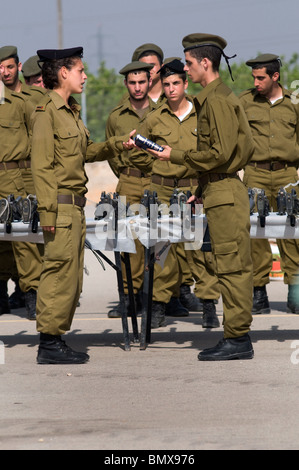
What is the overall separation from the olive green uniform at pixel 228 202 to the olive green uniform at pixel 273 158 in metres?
2.41

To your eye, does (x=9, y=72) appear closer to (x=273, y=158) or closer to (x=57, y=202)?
(x=273, y=158)

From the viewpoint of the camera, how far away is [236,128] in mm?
7141

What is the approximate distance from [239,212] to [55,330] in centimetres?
159

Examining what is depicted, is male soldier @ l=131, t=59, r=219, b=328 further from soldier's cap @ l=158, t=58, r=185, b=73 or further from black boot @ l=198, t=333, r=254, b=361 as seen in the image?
black boot @ l=198, t=333, r=254, b=361

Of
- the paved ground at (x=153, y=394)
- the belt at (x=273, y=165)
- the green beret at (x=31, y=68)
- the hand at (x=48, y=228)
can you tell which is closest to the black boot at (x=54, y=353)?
the paved ground at (x=153, y=394)

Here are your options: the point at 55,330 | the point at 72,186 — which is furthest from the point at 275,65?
the point at 55,330

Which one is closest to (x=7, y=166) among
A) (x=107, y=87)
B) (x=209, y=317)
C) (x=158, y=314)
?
(x=158, y=314)

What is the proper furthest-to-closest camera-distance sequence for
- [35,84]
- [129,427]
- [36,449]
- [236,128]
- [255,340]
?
[35,84] → [255,340] → [236,128] → [129,427] → [36,449]

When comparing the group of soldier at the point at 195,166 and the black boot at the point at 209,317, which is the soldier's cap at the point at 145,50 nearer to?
the group of soldier at the point at 195,166

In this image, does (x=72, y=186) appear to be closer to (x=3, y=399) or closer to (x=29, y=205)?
(x=29, y=205)

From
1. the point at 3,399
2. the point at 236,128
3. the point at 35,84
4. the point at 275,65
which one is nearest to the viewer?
the point at 3,399

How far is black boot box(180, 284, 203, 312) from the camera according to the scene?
406 inches

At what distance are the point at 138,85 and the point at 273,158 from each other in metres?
1.48

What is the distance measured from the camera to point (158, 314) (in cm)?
915
